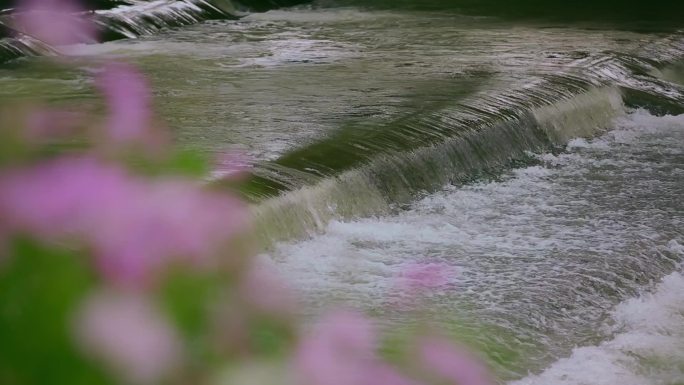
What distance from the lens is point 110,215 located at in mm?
514

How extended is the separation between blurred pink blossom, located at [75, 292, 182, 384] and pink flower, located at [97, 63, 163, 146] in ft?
0.34

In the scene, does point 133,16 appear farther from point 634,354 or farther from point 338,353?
point 338,353

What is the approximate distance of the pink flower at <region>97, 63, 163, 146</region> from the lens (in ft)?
1.86

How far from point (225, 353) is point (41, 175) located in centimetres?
11

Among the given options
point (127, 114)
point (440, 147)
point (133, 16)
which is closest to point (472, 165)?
point (440, 147)

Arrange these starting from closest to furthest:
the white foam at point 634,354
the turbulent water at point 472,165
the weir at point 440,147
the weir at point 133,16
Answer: the white foam at point 634,354 → the turbulent water at point 472,165 → the weir at point 440,147 → the weir at point 133,16

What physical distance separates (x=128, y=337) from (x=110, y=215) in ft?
0.21

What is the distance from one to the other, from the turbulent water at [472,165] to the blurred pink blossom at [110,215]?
0.23 m

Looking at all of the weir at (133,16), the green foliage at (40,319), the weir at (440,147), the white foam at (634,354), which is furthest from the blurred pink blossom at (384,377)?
the weir at (133,16)

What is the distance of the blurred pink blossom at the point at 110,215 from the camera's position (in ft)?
1.66

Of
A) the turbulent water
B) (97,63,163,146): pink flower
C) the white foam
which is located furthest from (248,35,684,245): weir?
(97,63,163,146): pink flower

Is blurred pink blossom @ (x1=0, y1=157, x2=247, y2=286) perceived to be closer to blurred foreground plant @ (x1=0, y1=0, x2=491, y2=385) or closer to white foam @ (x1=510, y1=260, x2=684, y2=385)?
blurred foreground plant @ (x1=0, y1=0, x2=491, y2=385)

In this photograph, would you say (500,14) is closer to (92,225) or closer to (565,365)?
(565,365)

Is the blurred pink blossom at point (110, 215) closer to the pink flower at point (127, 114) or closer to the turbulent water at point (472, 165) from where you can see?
the pink flower at point (127, 114)
